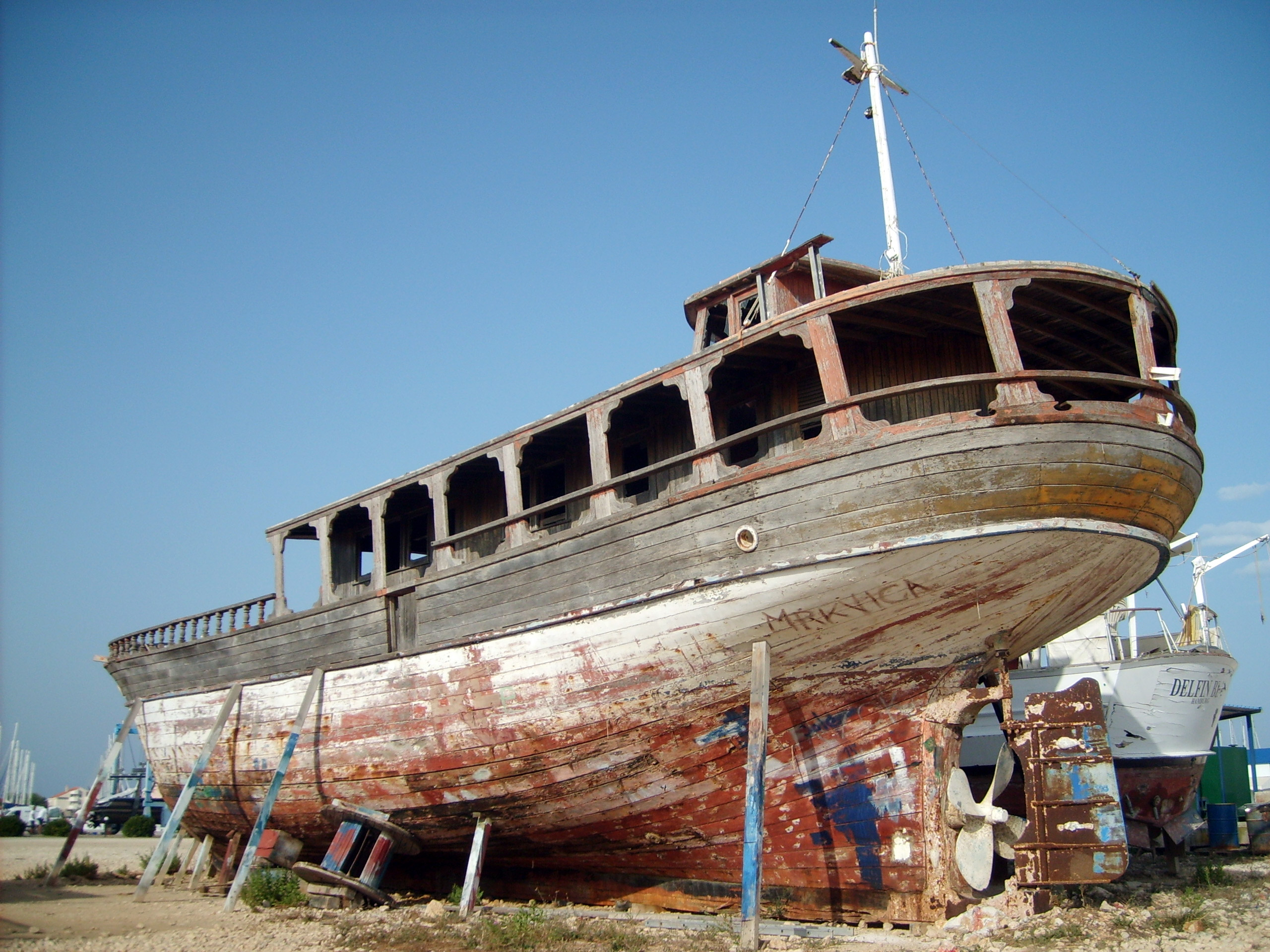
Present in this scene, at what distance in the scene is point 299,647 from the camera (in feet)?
42.5

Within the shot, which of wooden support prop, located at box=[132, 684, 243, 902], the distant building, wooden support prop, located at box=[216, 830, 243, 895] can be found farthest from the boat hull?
the distant building

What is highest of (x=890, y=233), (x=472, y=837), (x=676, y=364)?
(x=890, y=233)

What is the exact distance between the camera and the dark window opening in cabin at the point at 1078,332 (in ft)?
29.1

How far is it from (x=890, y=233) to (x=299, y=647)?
Answer: 9449 millimetres

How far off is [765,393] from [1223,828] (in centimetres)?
1230

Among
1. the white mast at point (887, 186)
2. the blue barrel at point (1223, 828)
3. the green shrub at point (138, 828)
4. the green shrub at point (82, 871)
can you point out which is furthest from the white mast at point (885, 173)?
the green shrub at point (138, 828)

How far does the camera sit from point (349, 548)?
595 inches

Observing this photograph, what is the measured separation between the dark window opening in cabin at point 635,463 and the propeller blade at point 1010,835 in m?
5.12

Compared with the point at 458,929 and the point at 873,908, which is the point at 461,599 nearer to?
the point at 458,929

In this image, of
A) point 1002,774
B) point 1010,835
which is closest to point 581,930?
point 1010,835

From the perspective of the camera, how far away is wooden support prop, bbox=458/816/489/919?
10156 millimetres

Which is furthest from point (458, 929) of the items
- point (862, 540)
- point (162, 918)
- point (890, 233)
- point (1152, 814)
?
point (1152, 814)

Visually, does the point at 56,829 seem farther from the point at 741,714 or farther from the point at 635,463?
the point at 741,714

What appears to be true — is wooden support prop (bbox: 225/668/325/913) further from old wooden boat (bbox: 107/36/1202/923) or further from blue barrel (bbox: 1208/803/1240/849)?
blue barrel (bbox: 1208/803/1240/849)
